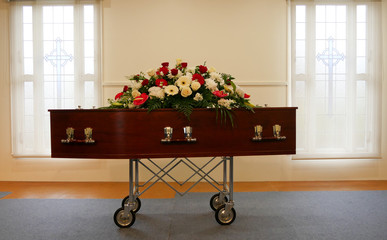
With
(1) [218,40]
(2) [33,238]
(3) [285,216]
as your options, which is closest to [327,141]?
(3) [285,216]

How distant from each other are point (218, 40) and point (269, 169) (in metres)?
2.05

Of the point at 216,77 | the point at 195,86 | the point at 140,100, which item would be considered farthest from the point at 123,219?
the point at 216,77

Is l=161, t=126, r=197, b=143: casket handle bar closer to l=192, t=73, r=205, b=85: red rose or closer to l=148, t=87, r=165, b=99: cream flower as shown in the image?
l=148, t=87, r=165, b=99: cream flower

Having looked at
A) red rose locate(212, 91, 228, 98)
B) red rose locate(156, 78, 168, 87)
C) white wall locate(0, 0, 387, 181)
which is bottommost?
red rose locate(212, 91, 228, 98)

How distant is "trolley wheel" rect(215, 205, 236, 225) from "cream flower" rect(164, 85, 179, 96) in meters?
1.12

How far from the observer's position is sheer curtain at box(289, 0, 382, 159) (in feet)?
13.7

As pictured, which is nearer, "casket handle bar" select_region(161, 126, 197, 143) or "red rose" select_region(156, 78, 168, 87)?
"casket handle bar" select_region(161, 126, 197, 143)

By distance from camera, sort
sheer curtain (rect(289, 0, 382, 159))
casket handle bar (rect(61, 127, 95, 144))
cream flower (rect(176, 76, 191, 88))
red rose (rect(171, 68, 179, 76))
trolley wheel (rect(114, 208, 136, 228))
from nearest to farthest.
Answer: casket handle bar (rect(61, 127, 95, 144))
cream flower (rect(176, 76, 191, 88))
red rose (rect(171, 68, 179, 76))
trolley wheel (rect(114, 208, 136, 228))
sheer curtain (rect(289, 0, 382, 159))

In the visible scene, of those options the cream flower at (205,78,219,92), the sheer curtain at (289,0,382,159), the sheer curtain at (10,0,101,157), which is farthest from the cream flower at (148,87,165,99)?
the sheer curtain at (289,0,382,159)

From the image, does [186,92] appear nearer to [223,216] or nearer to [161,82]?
[161,82]

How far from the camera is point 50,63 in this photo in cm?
424

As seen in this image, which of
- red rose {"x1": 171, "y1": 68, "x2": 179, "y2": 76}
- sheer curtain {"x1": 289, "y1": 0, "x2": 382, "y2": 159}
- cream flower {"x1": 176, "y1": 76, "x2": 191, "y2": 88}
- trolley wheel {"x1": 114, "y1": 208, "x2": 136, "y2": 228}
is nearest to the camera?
cream flower {"x1": 176, "y1": 76, "x2": 191, "y2": 88}

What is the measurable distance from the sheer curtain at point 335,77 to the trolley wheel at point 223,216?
207cm

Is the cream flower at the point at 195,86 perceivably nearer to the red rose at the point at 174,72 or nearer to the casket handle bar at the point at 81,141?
the red rose at the point at 174,72
